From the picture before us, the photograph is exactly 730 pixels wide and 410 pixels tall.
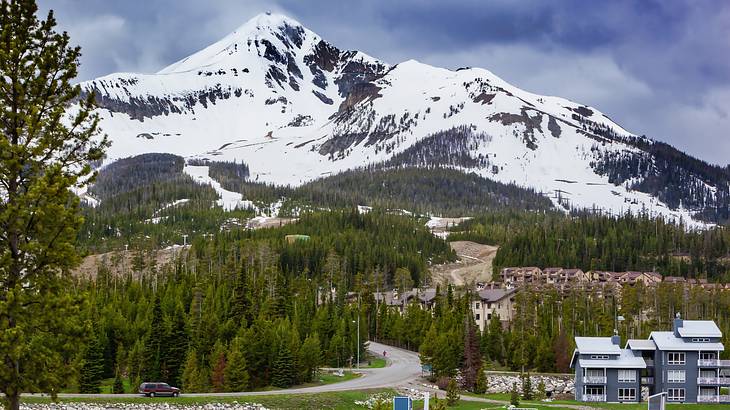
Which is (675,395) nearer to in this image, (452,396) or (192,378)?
(452,396)

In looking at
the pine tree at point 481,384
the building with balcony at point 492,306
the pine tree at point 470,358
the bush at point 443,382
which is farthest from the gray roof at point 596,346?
the building with balcony at point 492,306

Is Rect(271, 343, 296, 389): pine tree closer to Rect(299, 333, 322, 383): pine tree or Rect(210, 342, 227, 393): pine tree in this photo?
Rect(299, 333, 322, 383): pine tree

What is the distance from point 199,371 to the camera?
257 ft

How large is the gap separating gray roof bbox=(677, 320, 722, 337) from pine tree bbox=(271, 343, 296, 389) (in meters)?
37.6

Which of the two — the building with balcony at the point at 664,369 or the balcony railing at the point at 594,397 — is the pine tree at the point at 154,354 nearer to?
the building with balcony at the point at 664,369

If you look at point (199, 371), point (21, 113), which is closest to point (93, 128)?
point (21, 113)

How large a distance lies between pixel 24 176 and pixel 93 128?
2309mm

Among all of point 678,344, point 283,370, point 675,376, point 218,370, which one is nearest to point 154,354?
point 218,370

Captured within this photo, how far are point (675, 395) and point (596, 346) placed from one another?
8518mm

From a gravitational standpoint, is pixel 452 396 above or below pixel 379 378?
above

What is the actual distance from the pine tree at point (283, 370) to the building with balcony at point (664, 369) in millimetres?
27520

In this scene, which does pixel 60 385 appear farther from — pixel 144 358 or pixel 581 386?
pixel 581 386

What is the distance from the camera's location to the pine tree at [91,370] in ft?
230

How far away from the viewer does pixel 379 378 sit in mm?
85250
